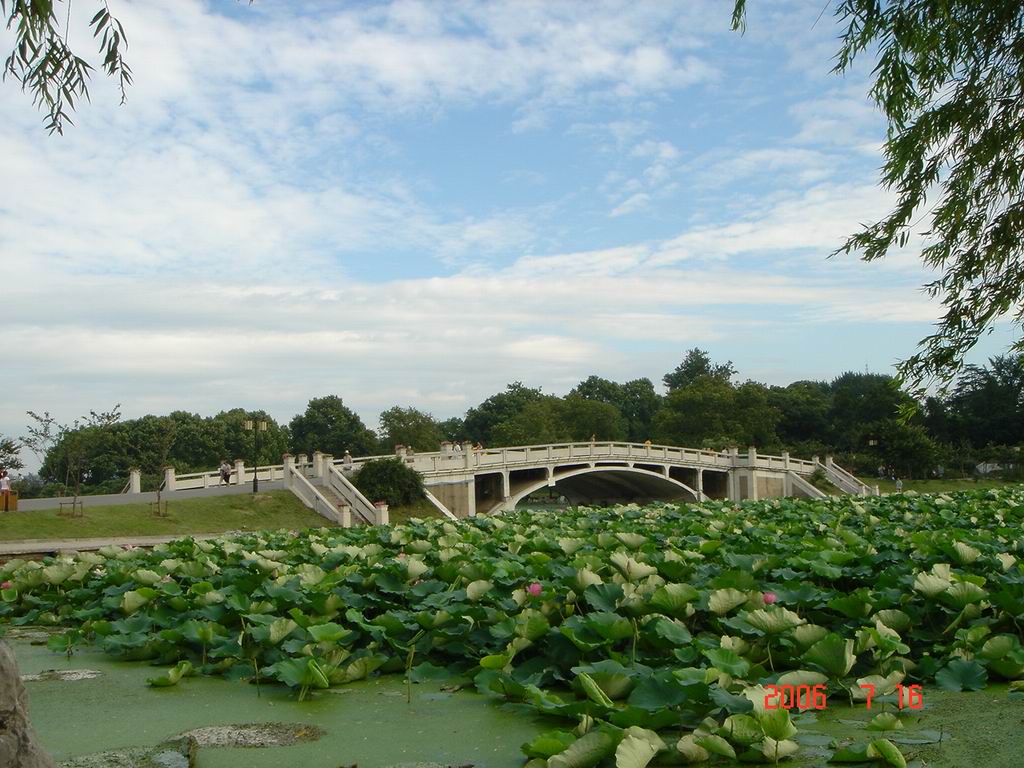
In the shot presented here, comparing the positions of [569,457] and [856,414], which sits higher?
[856,414]

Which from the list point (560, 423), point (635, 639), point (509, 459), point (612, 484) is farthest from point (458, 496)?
point (560, 423)

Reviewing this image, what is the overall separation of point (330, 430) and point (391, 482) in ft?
120

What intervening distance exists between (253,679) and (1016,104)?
20.2 ft

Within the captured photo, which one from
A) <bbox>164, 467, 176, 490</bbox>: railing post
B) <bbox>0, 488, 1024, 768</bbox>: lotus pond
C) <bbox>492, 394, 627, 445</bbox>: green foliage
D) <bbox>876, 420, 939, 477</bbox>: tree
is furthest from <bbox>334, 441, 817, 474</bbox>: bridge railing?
<bbox>0, 488, 1024, 768</bbox>: lotus pond

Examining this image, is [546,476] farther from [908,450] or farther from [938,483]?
[908,450]

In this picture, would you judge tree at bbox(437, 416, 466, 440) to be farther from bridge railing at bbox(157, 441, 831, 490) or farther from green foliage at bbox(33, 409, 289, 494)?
bridge railing at bbox(157, 441, 831, 490)

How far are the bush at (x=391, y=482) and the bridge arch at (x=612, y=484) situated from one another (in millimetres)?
4325

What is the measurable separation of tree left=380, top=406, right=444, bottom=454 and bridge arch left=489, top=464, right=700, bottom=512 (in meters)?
12.5

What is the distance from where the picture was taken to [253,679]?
3.90 metres

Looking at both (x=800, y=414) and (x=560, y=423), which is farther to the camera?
(x=800, y=414)

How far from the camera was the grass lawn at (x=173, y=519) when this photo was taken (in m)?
20.6

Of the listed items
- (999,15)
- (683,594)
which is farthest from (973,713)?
(999,15)

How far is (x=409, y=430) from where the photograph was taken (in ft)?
180
